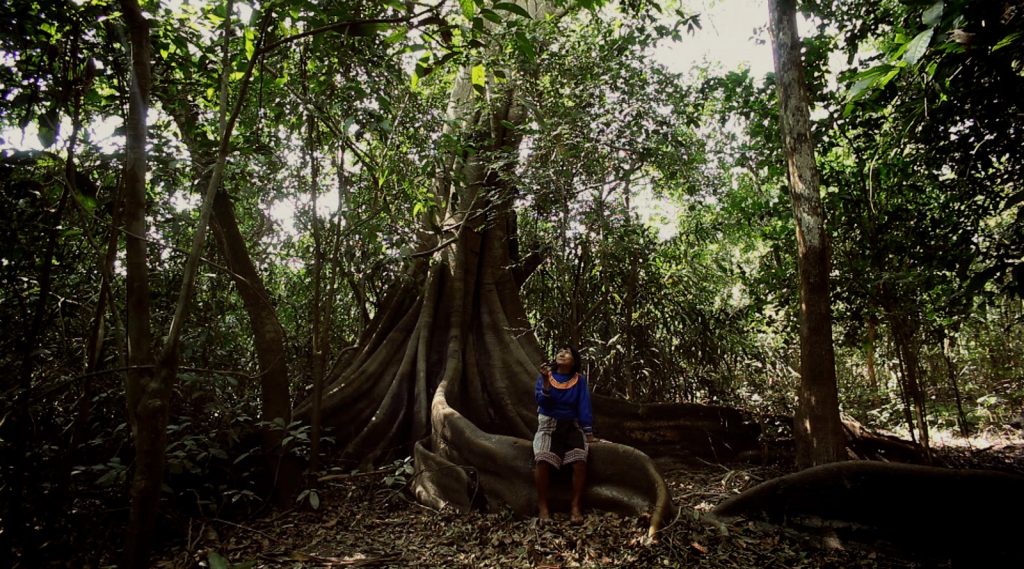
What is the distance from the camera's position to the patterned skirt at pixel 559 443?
4.52 meters

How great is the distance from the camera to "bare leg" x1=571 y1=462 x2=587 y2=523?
4352mm

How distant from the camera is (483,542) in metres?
4.06

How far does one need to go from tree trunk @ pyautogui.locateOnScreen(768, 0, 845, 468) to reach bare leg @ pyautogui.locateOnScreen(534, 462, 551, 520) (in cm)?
221

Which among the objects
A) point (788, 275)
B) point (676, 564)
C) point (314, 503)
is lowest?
point (676, 564)

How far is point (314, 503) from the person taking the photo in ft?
13.7

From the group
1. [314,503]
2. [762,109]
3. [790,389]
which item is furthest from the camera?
[790,389]

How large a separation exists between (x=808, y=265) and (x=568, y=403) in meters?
2.31

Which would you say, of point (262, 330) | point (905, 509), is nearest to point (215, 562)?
point (262, 330)

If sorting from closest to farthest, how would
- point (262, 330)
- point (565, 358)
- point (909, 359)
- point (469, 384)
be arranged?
point (565, 358) < point (262, 330) < point (909, 359) < point (469, 384)

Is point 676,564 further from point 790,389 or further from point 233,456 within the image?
point 790,389

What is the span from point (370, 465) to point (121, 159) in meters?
3.56

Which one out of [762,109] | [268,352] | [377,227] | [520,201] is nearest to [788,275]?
[762,109]

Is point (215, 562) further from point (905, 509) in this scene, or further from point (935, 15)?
point (905, 509)

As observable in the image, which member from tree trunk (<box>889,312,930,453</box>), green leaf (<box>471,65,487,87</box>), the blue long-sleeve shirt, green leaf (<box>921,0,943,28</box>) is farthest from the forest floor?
green leaf (<box>921,0,943,28</box>)
